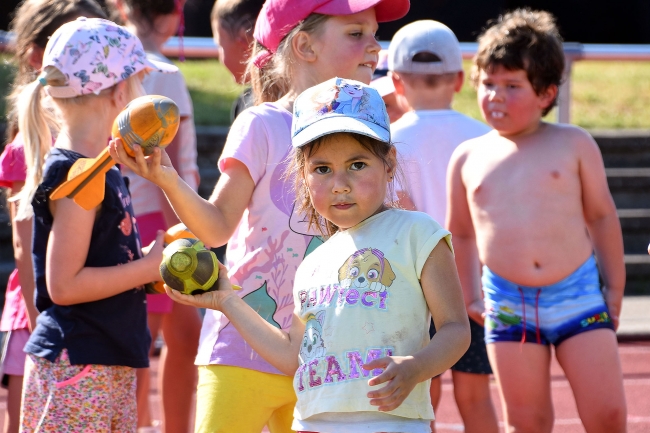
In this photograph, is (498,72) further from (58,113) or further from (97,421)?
(97,421)

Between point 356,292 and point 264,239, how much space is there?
2.02 ft

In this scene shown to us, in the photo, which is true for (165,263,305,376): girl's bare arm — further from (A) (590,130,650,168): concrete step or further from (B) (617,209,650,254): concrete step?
(A) (590,130,650,168): concrete step

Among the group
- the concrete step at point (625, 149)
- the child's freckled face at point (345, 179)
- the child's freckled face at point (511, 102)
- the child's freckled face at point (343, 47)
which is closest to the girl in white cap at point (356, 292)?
the child's freckled face at point (345, 179)

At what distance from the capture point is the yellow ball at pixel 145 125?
8.23ft

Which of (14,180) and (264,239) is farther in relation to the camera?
(14,180)

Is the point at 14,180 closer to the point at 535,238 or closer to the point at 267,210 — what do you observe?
the point at 267,210

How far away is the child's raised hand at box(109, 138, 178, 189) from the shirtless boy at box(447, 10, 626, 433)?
1.79 metres

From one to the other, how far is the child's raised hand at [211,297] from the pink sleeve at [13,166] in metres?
1.44

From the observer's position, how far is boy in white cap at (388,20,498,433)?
4.32m

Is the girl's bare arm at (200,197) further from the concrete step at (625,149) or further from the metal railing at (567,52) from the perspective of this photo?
the concrete step at (625,149)

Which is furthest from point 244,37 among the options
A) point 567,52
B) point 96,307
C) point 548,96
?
point 567,52

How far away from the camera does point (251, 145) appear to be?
2893 mm

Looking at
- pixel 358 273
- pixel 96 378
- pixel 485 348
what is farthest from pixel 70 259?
pixel 485 348

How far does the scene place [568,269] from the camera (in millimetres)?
3844
